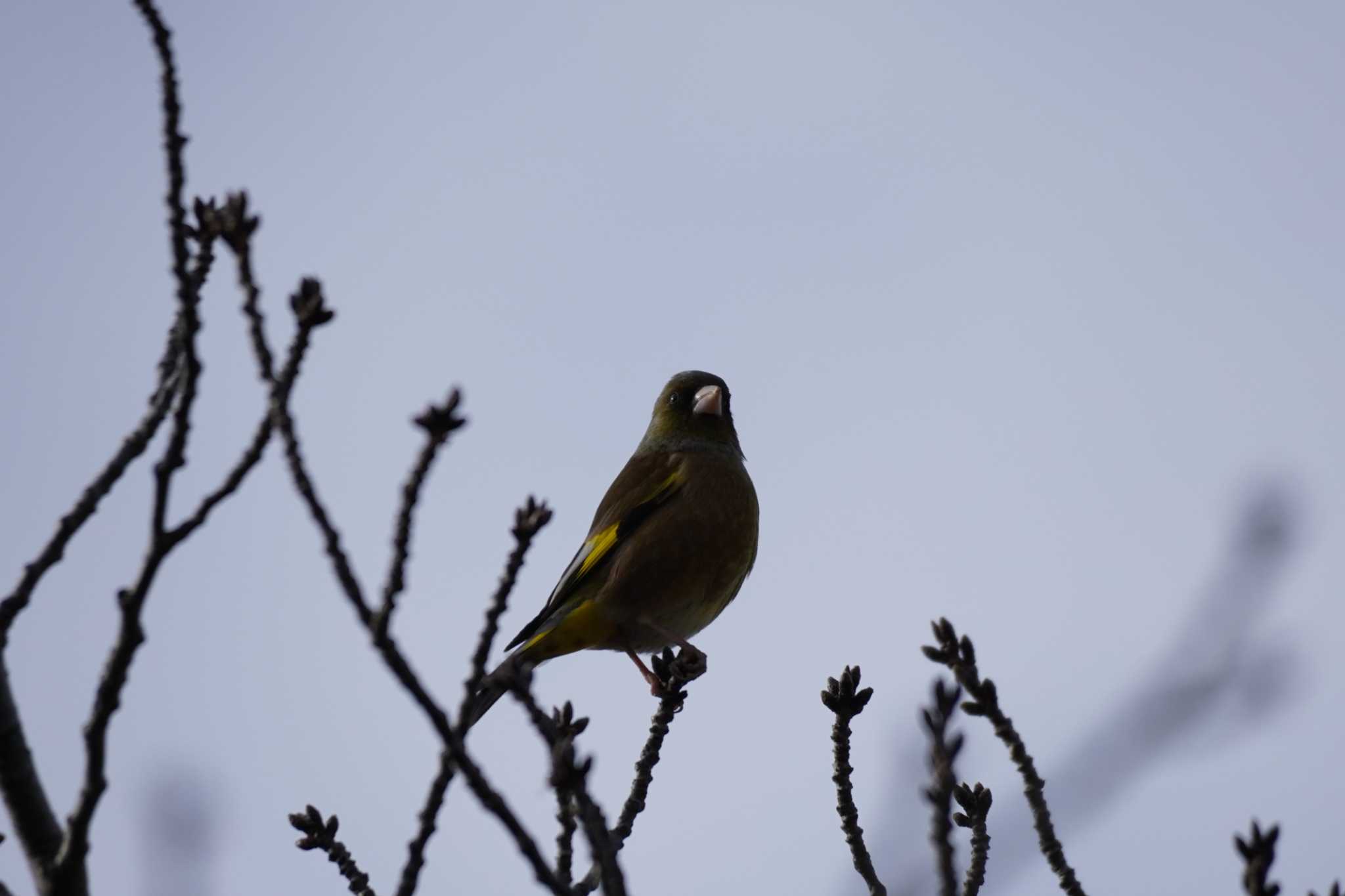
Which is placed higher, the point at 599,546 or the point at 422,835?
the point at 599,546

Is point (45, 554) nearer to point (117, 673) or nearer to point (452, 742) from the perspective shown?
point (117, 673)

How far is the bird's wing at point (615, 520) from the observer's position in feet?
20.2

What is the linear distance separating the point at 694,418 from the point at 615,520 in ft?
3.07

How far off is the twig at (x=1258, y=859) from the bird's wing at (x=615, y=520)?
434 centimetres

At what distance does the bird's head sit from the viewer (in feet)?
23.2

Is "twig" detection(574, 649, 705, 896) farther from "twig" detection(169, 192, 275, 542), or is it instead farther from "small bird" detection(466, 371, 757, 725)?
"small bird" detection(466, 371, 757, 725)

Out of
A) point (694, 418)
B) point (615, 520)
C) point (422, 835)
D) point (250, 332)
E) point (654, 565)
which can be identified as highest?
point (694, 418)

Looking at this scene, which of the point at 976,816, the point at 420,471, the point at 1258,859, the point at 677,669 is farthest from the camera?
the point at 677,669

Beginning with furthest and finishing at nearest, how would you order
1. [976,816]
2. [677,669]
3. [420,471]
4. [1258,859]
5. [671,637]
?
1. [671,637]
2. [677,669]
3. [976,816]
4. [420,471]
5. [1258,859]

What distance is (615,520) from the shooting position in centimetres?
648

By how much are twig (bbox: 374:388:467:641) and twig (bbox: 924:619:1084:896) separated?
842 mm

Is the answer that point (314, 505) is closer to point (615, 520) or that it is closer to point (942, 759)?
point (942, 759)

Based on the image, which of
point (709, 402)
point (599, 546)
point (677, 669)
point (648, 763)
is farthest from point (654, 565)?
point (648, 763)

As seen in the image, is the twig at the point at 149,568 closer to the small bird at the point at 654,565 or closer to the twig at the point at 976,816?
the twig at the point at 976,816
